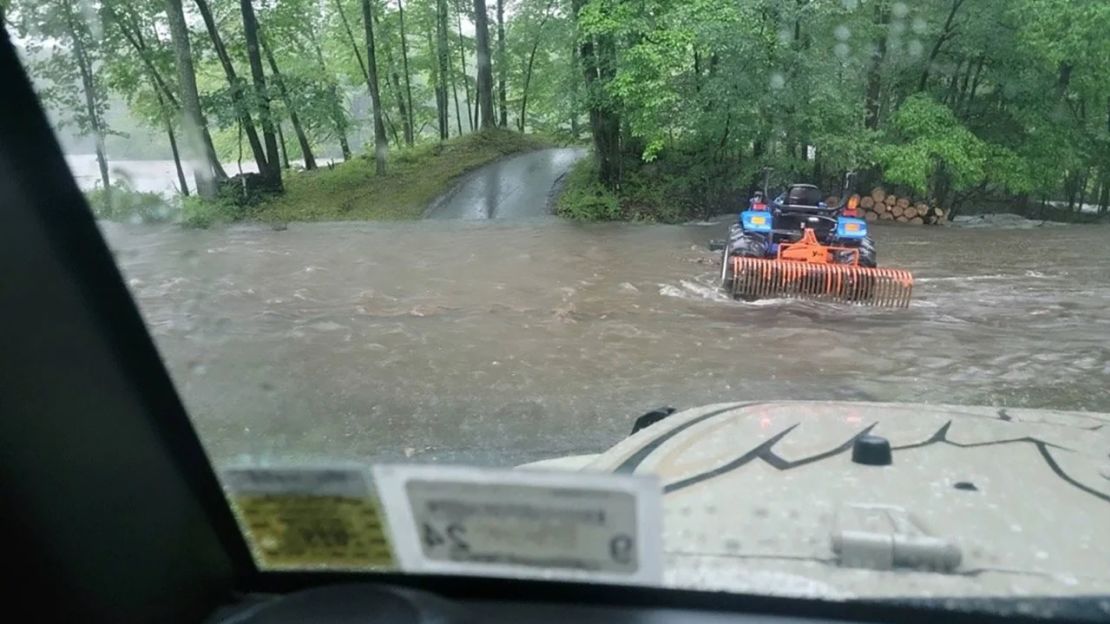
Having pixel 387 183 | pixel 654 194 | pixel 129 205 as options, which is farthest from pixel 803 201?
pixel 387 183

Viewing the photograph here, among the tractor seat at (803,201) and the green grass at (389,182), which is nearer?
the tractor seat at (803,201)

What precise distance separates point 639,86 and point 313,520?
9.90 m

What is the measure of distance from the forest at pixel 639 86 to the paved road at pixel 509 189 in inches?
22.3

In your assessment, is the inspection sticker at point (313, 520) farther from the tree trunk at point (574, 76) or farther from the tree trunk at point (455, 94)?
the tree trunk at point (455, 94)

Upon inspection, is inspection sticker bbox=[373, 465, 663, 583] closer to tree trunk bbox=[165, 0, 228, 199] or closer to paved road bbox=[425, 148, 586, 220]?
tree trunk bbox=[165, 0, 228, 199]

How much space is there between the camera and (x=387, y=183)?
14.8 m

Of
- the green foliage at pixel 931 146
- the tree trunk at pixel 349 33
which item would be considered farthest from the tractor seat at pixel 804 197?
the tree trunk at pixel 349 33

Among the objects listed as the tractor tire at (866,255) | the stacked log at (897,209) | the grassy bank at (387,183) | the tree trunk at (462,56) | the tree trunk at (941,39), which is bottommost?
the tractor tire at (866,255)

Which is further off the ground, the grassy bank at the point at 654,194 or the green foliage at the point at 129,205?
the green foliage at the point at 129,205

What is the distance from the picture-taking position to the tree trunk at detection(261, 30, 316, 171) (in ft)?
30.6

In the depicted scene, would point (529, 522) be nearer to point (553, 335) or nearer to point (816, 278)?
point (553, 335)

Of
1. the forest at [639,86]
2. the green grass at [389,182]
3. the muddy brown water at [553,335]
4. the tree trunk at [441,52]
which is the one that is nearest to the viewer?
the forest at [639,86]

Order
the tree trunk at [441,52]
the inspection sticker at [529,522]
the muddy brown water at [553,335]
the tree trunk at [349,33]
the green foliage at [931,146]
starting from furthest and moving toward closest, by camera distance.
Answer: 1. the tree trunk at [349,33]
2. the tree trunk at [441,52]
3. the green foliage at [931,146]
4. the muddy brown water at [553,335]
5. the inspection sticker at [529,522]

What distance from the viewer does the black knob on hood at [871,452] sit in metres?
2.12
